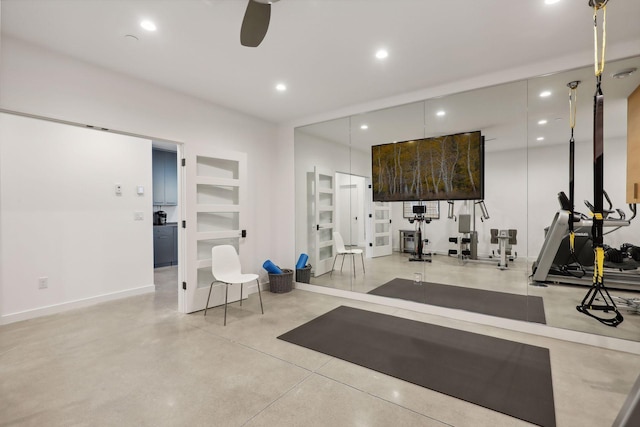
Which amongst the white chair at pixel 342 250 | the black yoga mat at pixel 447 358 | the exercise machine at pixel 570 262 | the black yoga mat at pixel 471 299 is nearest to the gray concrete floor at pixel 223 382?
the black yoga mat at pixel 447 358

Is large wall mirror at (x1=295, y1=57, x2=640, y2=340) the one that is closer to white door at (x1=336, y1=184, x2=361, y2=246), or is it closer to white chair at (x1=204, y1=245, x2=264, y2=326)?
white door at (x1=336, y1=184, x2=361, y2=246)

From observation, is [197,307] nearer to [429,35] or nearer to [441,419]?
[441,419]

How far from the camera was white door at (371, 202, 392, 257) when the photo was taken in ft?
13.6

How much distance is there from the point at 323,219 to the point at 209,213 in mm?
1905

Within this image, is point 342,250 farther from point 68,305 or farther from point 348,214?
point 68,305

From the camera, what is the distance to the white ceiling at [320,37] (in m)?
2.23

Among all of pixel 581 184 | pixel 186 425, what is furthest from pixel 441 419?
pixel 581 184

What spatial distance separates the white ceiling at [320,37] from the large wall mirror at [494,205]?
0.46 meters

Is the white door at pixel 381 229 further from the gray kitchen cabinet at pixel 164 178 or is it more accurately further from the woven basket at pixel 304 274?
the gray kitchen cabinet at pixel 164 178

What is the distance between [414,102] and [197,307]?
3978mm

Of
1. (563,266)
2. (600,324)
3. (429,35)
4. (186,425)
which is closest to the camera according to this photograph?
(186,425)

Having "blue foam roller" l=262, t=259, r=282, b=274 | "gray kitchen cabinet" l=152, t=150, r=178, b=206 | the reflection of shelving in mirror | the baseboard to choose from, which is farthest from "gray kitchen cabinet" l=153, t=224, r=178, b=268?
the reflection of shelving in mirror

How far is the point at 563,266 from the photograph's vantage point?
10.4ft

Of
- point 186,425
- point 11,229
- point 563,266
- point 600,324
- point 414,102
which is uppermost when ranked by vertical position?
point 414,102
